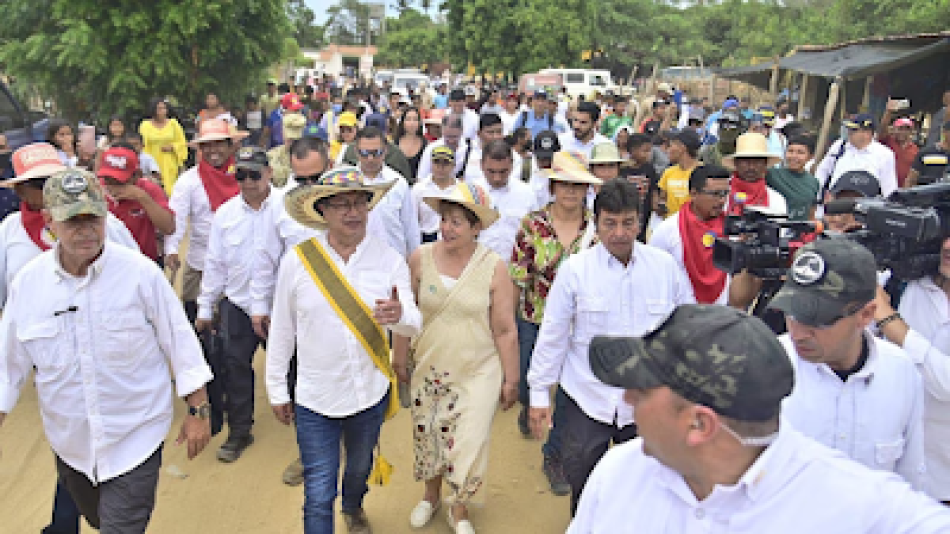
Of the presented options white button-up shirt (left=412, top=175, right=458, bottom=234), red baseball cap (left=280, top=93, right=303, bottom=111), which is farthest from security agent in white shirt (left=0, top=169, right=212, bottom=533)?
red baseball cap (left=280, top=93, right=303, bottom=111)

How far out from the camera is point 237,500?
14.9 feet

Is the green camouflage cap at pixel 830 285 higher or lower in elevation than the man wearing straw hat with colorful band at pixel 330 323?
higher

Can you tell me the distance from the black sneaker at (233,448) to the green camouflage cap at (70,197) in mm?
2483

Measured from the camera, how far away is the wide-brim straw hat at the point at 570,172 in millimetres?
4539

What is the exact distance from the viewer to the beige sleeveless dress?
3871mm

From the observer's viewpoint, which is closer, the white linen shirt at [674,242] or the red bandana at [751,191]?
the white linen shirt at [674,242]

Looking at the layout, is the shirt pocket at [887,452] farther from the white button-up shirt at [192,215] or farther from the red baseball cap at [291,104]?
the red baseball cap at [291,104]

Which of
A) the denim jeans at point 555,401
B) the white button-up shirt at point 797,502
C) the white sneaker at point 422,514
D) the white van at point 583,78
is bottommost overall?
the white sneaker at point 422,514

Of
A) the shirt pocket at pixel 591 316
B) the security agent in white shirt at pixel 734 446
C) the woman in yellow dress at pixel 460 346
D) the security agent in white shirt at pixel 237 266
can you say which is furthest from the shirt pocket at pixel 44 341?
the security agent in white shirt at pixel 734 446

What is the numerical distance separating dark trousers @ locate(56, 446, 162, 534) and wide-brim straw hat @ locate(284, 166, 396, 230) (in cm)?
123

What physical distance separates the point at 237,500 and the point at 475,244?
2.14 meters

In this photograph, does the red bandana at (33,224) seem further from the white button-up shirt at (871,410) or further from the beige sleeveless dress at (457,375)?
the white button-up shirt at (871,410)

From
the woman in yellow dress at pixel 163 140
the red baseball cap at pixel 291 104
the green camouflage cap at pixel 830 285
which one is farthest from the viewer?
the red baseball cap at pixel 291 104

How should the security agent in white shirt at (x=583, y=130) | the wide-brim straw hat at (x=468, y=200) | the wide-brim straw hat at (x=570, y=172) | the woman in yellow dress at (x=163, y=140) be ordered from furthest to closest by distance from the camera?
the woman in yellow dress at (x=163, y=140) → the security agent in white shirt at (x=583, y=130) → the wide-brim straw hat at (x=570, y=172) → the wide-brim straw hat at (x=468, y=200)
